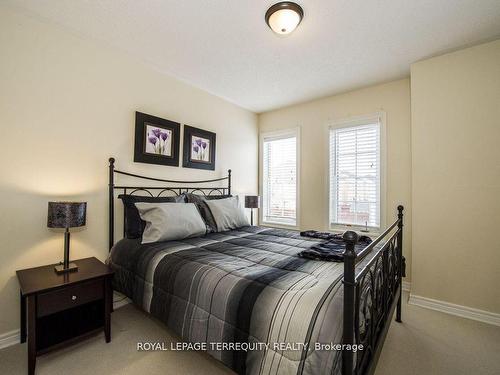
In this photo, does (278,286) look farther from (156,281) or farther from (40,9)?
(40,9)

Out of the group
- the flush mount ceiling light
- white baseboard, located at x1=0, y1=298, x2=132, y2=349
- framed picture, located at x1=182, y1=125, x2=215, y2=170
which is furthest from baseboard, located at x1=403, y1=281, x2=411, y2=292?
white baseboard, located at x1=0, y1=298, x2=132, y2=349

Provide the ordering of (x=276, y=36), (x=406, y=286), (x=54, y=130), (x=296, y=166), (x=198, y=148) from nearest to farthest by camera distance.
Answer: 1. (x=54, y=130)
2. (x=276, y=36)
3. (x=406, y=286)
4. (x=198, y=148)
5. (x=296, y=166)

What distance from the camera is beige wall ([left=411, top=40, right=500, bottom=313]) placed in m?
2.22

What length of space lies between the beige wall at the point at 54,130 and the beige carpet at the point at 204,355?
581 mm

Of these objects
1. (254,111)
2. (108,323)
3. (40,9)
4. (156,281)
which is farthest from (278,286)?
(254,111)

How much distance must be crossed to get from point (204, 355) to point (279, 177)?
2958 millimetres

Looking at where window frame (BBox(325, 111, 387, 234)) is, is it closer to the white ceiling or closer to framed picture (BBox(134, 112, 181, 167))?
the white ceiling

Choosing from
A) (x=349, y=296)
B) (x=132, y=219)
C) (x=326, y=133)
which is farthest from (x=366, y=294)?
(x=326, y=133)

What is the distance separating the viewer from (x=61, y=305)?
161cm

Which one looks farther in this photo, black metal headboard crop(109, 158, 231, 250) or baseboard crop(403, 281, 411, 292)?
baseboard crop(403, 281, 411, 292)

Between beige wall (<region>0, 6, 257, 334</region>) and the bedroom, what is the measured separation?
0.5 inches

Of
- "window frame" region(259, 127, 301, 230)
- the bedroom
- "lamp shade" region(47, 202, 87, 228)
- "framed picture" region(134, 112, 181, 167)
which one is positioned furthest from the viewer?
"window frame" region(259, 127, 301, 230)

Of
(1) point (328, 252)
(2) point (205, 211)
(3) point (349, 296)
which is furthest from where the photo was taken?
(2) point (205, 211)

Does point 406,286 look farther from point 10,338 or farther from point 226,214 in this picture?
point 10,338
